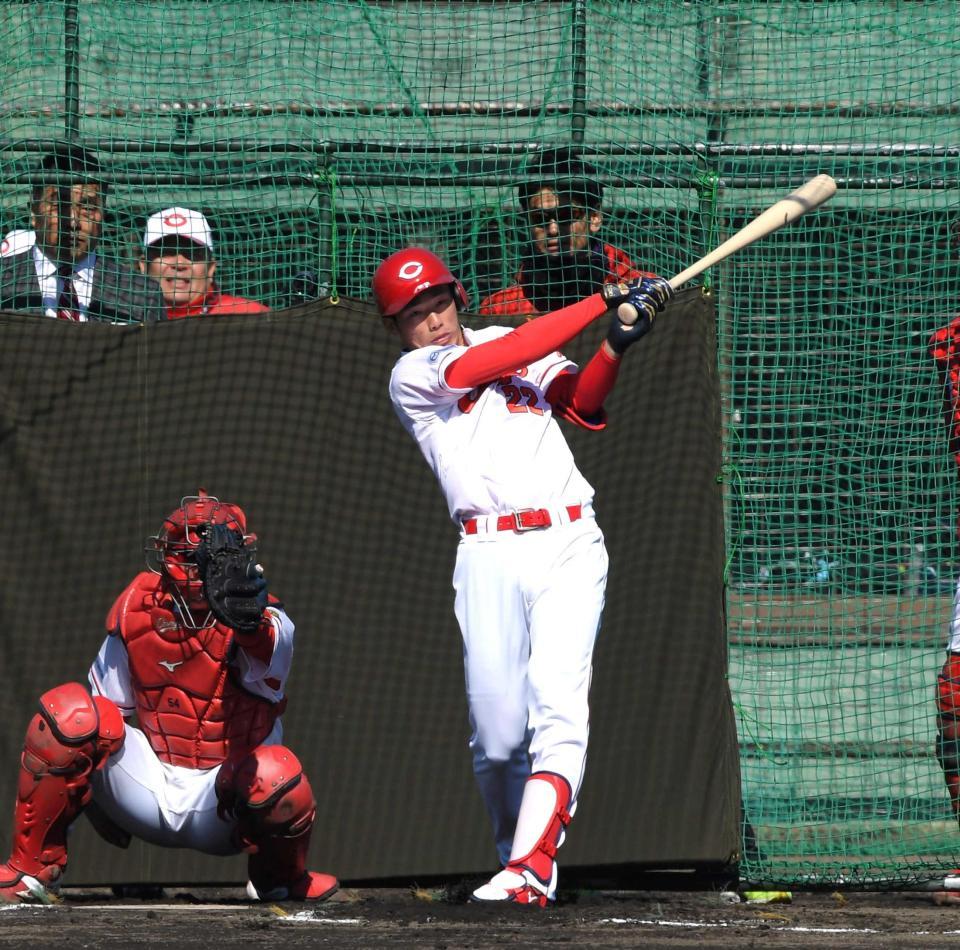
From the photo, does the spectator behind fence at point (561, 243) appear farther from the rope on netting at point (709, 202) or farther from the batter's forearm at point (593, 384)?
the batter's forearm at point (593, 384)

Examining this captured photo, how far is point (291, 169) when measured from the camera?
5.37 meters

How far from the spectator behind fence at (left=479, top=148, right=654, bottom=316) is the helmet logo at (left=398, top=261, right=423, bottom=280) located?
0.88 metres

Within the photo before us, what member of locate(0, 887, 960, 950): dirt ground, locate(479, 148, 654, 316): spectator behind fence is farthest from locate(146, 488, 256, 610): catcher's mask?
locate(479, 148, 654, 316): spectator behind fence

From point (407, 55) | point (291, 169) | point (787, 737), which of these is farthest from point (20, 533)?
point (787, 737)

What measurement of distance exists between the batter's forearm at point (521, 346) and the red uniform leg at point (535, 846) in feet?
3.48

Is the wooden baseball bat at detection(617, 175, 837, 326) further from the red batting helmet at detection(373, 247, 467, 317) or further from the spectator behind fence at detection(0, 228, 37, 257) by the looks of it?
the spectator behind fence at detection(0, 228, 37, 257)

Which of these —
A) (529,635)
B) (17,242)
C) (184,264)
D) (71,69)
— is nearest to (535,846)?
(529,635)

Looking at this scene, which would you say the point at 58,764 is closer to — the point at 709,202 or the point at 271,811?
the point at 271,811

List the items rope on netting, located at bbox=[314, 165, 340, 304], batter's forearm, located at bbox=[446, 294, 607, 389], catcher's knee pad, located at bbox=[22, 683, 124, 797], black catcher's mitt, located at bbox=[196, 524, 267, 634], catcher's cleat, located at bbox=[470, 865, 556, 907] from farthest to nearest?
rope on netting, located at bbox=[314, 165, 340, 304] → catcher's knee pad, located at bbox=[22, 683, 124, 797] → batter's forearm, located at bbox=[446, 294, 607, 389] → black catcher's mitt, located at bbox=[196, 524, 267, 634] → catcher's cleat, located at bbox=[470, 865, 556, 907]

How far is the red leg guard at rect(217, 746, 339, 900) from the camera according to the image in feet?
14.0

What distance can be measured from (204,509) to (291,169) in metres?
1.52

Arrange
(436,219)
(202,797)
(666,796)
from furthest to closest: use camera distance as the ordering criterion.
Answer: (436,219) < (666,796) < (202,797)

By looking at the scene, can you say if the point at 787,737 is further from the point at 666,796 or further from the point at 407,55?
the point at 407,55

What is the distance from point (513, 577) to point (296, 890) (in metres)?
1.25
